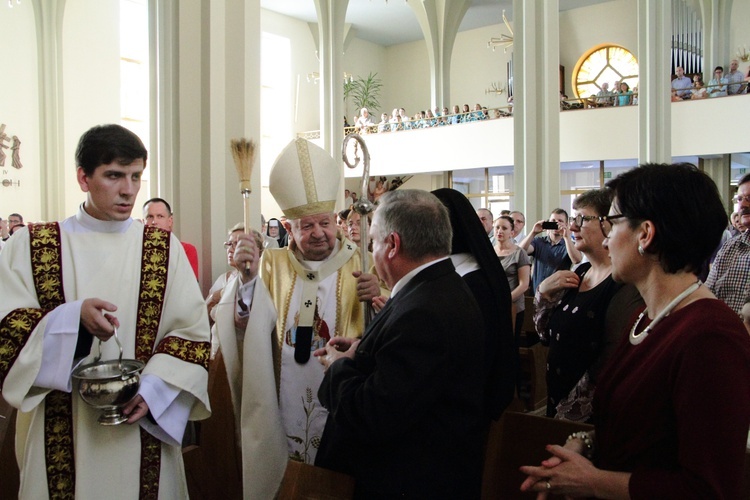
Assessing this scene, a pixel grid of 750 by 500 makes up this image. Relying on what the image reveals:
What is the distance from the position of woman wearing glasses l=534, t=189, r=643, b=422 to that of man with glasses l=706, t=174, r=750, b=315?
92 cm

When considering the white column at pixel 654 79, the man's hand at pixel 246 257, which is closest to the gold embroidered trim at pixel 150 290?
the man's hand at pixel 246 257

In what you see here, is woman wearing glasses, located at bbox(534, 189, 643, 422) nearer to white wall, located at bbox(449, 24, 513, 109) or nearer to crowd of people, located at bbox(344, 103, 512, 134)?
crowd of people, located at bbox(344, 103, 512, 134)

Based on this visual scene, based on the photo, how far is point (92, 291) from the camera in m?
2.13

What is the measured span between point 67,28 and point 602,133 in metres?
12.2

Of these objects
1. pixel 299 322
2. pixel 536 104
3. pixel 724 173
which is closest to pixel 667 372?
pixel 299 322

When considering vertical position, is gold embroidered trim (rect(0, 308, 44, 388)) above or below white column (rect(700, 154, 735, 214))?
below

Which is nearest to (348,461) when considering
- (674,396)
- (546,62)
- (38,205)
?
(674,396)

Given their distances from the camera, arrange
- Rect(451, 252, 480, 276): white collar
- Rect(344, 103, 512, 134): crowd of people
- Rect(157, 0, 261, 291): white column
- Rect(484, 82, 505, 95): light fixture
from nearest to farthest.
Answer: Rect(451, 252, 480, 276): white collar → Rect(157, 0, 261, 291): white column → Rect(344, 103, 512, 134): crowd of people → Rect(484, 82, 505, 95): light fixture

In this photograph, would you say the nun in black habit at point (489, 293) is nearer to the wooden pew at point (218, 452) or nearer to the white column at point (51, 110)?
the wooden pew at point (218, 452)

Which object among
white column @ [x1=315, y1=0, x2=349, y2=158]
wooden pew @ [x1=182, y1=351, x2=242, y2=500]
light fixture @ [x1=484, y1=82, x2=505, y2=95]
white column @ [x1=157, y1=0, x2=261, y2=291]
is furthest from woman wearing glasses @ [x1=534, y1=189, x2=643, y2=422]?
light fixture @ [x1=484, y1=82, x2=505, y2=95]

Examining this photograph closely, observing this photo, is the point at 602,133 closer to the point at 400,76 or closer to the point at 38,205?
the point at 400,76

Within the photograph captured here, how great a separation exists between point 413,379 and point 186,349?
0.94 m

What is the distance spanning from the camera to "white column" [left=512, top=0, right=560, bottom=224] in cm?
896

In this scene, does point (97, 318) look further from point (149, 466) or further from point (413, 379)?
point (413, 379)
